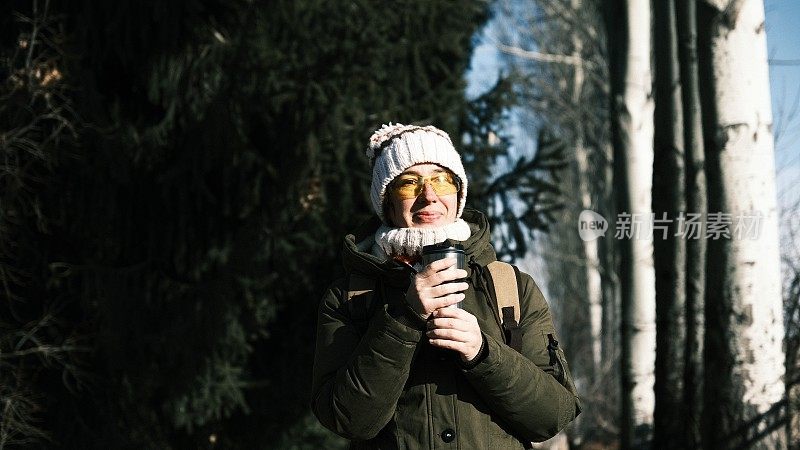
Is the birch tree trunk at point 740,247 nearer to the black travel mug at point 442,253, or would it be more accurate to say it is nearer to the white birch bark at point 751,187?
the white birch bark at point 751,187

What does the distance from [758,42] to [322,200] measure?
3.72 metres

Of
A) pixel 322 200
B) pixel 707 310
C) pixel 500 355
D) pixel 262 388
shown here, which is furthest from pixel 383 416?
pixel 262 388

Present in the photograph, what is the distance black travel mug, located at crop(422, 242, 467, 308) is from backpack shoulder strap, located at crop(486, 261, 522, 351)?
31cm

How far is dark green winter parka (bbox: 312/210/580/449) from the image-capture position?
252 cm

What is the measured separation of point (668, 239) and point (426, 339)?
414cm

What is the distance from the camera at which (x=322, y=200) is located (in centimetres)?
803

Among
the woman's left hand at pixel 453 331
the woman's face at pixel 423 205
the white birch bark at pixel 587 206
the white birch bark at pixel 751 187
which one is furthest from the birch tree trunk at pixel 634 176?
the white birch bark at pixel 587 206

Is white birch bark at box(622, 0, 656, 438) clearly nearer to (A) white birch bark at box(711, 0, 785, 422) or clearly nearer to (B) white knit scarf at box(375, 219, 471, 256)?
(A) white birch bark at box(711, 0, 785, 422)

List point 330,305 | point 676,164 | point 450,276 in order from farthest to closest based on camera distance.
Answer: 1. point 676,164
2. point 330,305
3. point 450,276

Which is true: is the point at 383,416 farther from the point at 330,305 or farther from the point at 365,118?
the point at 365,118

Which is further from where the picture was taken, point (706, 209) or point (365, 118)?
point (365, 118)

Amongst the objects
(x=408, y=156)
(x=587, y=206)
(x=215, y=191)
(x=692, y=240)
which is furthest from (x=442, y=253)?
(x=587, y=206)

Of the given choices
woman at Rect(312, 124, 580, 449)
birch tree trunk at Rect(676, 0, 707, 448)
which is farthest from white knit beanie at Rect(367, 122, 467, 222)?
birch tree trunk at Rect(676, 0, 707, 448)

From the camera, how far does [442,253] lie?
2.47 m
